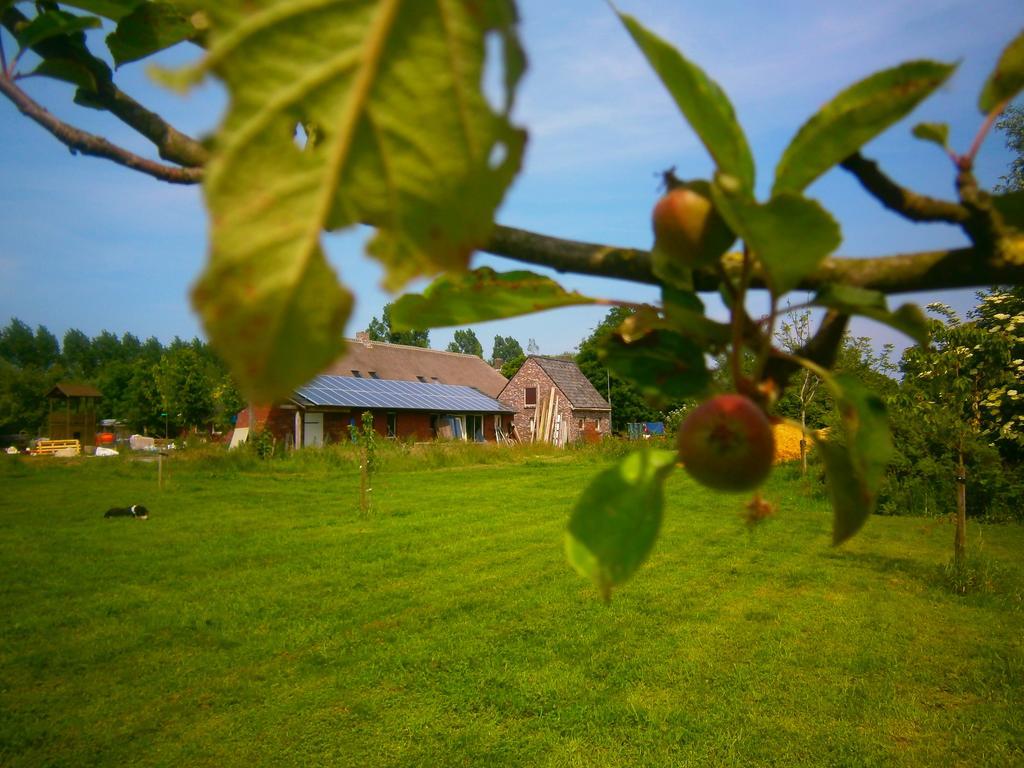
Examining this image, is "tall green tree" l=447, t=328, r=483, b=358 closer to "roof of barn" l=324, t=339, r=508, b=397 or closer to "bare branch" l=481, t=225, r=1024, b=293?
"roof of barn" l=324, t=339, r=508, b=397

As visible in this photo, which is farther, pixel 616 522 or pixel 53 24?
pixel 53 24

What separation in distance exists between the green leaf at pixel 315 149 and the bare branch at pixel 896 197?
1.32ft

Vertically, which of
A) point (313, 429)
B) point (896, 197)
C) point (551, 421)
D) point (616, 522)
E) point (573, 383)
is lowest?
point (616, 522)

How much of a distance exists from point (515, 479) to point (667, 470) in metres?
20.1

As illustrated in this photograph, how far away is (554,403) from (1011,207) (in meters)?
34.3

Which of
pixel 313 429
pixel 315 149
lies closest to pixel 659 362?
pixel 315 149

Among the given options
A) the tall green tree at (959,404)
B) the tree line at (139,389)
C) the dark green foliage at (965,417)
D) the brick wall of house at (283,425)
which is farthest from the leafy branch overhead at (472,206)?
the brick wall of house at (283,425)

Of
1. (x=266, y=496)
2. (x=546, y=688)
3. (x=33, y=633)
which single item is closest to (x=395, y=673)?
(x=546, y=688)

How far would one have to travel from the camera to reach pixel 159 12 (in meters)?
0.85

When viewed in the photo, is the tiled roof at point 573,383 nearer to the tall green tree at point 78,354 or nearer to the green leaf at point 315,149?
the green leaf at point 315,149

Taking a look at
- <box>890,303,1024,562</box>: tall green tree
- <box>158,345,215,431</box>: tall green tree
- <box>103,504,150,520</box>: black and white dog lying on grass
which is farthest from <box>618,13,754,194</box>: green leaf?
<box>158,345,215,431</box>: tall green tree

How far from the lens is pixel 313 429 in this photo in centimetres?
2728

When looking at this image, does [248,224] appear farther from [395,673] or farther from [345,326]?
[395,673]

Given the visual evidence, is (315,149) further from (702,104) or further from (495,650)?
(495,650)
